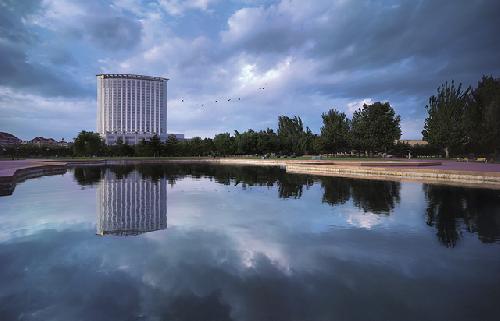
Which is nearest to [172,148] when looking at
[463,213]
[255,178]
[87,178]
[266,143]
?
[266,143]

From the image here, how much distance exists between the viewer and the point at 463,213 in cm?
1230

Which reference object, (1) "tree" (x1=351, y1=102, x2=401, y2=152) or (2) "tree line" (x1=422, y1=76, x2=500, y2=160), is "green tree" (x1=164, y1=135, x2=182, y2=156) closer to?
(1) "tree" (x1=351, y1=102, x2=401, y2=152)

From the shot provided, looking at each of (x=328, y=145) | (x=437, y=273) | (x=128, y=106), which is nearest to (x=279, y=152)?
(x=328, y=145)

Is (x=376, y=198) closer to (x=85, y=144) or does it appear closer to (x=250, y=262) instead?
(x=250, y=262)

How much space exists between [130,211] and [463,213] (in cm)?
1213

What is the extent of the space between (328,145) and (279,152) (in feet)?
54.1

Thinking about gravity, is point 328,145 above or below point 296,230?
above

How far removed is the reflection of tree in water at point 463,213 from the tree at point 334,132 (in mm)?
46697

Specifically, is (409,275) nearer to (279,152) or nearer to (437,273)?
(437,273)

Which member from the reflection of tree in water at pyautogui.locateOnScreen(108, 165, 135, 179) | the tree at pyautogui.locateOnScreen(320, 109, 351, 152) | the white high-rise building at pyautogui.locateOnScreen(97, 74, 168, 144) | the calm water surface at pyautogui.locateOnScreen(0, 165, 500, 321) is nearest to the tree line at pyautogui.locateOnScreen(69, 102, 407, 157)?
the tree at pyautogui.locateOnScreen(320, 109, 351, 152)

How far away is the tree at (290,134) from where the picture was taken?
7739 centimetres

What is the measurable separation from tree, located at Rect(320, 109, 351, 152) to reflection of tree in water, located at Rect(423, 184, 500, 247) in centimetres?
4670

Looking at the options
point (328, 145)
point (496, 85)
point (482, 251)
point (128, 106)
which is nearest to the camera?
point (482, 251)

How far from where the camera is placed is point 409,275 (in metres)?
6.42
